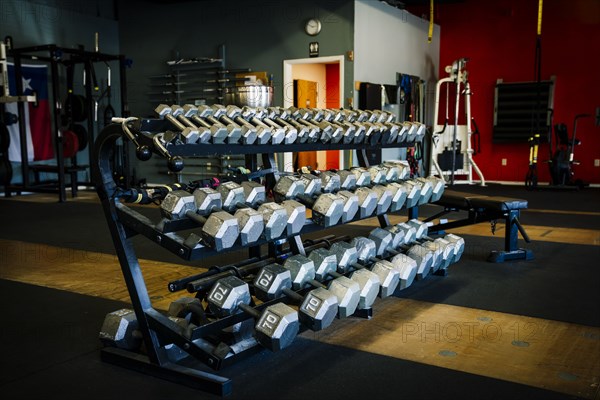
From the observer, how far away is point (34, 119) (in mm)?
7699

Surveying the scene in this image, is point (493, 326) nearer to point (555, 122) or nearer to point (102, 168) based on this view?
point (102, 168)

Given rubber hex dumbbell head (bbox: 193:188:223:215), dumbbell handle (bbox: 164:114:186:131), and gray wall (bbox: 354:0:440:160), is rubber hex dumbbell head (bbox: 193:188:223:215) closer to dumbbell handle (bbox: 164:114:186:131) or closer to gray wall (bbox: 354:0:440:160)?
dumbbell handle (bbox: 164:114:186:131)

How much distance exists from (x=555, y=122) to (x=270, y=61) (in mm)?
4522

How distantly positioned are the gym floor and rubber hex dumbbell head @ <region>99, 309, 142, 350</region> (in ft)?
0.29

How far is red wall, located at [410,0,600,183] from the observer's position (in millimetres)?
8211

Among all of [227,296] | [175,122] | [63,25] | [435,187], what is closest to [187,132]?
[175,122]

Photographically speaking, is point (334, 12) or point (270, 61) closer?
point (334, 12)

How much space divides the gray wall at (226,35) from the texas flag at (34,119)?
1354 mm

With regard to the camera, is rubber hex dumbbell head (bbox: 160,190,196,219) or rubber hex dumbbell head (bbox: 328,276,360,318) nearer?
rubber hex dumbbell head (bbox: 160,190,196,219)

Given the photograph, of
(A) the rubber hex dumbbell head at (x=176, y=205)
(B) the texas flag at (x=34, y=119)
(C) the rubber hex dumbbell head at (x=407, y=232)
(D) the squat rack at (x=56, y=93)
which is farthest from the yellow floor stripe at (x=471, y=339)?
(B) the texas flag at (x=34, y=119)

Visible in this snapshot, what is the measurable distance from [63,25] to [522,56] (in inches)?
275

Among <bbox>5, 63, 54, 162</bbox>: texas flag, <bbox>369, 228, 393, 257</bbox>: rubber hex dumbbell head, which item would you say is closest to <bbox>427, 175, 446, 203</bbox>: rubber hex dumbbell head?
<bbox>369, 228, 393, 257</bbox>: rubber hex dumbbell head

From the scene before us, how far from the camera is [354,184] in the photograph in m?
2.61

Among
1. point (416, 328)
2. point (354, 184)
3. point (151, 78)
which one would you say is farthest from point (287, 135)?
point (151, 78)
